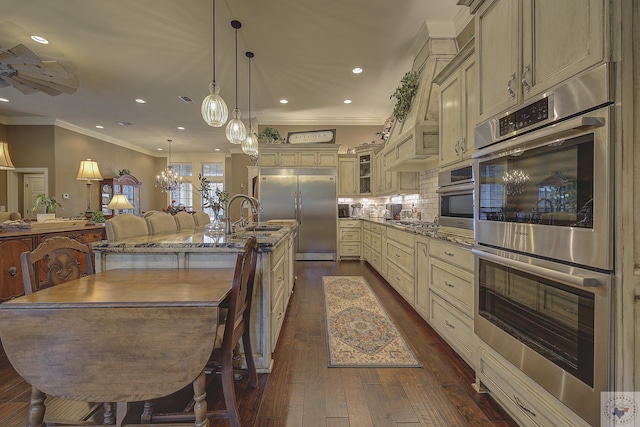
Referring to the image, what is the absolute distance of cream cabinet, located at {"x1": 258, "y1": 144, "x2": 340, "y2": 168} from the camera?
570cm

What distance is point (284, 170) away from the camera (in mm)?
5715

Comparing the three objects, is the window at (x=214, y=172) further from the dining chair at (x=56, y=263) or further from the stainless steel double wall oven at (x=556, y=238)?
the stainless steel double wall oven at (x=556, y=238)

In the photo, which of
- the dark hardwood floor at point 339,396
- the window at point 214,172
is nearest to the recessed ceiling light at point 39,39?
the dark hardwood floor at point 339,396

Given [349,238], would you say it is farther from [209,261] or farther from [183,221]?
[209,261]

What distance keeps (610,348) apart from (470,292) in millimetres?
911

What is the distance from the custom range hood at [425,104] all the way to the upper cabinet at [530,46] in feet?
4.68

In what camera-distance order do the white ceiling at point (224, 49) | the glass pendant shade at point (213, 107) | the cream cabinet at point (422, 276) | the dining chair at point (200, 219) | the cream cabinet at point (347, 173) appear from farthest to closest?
the cream cabinet at point (347, 173) < the dining chair at point (200, 219) < the white ceiling at point (224, 49) < the glass pendant shade at point (213, 107) < the cream cabinet at point (422, 276)

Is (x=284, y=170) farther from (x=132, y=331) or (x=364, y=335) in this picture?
(x=132, y=331)

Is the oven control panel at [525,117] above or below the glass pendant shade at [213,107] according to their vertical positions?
below

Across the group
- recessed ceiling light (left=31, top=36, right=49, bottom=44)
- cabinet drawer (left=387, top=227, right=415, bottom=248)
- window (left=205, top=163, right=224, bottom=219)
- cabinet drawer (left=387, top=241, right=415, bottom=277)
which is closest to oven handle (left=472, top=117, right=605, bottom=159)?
cabinet drawer (left=387, top=227, right=415, bottom=248)

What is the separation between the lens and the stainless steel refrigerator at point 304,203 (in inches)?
224

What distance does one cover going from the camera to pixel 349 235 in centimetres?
577

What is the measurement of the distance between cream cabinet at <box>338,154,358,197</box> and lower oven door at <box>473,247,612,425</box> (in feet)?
14.8

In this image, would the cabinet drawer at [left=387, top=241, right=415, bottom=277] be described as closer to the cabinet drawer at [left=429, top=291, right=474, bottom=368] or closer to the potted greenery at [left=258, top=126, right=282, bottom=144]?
the cabinet drawer at [left=429, top=291, right=474, bottom=368]
